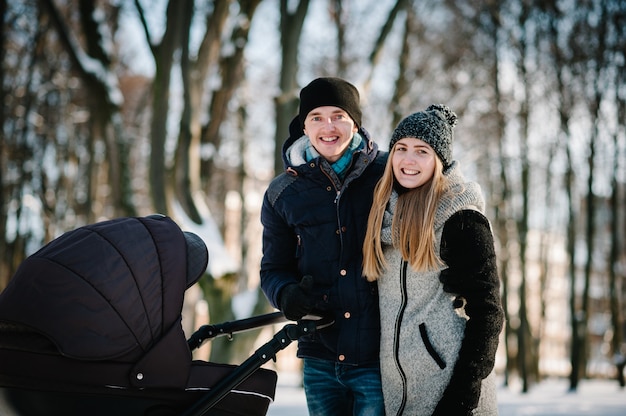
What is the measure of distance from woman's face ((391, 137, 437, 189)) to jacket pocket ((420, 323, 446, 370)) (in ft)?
2.01

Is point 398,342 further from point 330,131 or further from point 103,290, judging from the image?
point 103,290

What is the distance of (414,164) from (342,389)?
3.67 feet

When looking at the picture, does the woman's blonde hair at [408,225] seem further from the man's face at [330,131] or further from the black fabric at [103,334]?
the black fabric at [103,334]

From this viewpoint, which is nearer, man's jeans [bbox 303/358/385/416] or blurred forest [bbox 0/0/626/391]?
man's jeans [bbox 303/358/385/416]

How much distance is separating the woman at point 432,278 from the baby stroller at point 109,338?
1.83 ft

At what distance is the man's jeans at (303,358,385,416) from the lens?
2781 mm

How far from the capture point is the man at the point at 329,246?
9.21ft

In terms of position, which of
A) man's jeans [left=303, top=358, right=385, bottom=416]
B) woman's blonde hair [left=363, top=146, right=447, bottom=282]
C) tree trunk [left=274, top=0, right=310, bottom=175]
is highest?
tree trunk [left=274, top=0, right=310, bottom=175]

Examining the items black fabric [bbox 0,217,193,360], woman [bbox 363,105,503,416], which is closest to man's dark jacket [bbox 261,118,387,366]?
woman [bbox 363,105,503,416]

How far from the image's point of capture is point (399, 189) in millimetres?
2844

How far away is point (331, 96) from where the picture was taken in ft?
10.1

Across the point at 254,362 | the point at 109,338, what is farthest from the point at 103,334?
the point at 254,362

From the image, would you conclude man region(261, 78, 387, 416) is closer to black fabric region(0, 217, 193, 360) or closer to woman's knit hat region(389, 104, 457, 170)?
woman's knit hat region(389, 104, 457, 170)

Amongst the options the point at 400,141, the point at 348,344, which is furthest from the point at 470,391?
the point at 400,141
